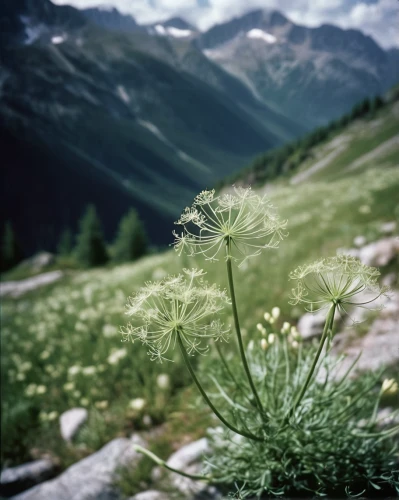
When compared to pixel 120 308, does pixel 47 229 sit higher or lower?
higher

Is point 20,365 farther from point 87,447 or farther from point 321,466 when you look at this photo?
point 321,466

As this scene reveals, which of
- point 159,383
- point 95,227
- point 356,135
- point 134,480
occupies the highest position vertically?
point 356,135

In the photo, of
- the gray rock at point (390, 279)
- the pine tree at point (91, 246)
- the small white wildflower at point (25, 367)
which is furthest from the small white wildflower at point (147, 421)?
the pine tree at point (91, 246)

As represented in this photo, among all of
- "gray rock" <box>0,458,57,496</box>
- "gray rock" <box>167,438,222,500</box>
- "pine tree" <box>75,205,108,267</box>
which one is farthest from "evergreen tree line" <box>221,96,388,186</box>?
"gray rock" <box>167,438,222,500</box>

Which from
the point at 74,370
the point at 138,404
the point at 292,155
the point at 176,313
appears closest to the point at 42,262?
the point at 74,370

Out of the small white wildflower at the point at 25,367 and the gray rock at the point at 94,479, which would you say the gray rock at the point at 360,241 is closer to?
the gray rock at the point at 94,479

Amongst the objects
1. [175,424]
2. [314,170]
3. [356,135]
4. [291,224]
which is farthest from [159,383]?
[356,135]

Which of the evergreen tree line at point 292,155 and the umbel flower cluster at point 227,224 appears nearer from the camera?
the umbel flower cluster at point 227,224
